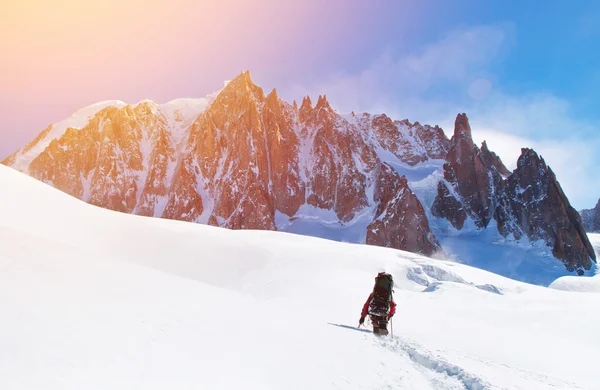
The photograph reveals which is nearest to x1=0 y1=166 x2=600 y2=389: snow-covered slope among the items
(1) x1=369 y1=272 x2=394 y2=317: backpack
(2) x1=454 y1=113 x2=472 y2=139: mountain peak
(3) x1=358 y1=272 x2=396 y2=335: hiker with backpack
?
(3) x1=358 y1=272 x2=396 y2=335: hiker with backpack

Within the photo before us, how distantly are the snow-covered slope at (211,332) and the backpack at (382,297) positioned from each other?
146 centimetres

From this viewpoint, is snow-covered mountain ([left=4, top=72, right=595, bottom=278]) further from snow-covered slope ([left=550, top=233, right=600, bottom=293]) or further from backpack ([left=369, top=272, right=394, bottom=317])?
backpack ([left=369, top=272, right=394, bottom=317])

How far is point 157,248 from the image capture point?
2484 cm

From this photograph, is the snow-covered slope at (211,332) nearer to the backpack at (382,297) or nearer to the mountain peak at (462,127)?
the backpack at (382,297)

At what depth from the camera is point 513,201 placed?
157 m

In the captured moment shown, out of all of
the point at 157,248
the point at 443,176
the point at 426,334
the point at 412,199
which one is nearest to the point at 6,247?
the point at 426,334

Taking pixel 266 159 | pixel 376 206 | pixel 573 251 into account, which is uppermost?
pixel 266 159

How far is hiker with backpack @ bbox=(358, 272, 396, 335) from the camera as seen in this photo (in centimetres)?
1402

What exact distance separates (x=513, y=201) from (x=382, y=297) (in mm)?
166668

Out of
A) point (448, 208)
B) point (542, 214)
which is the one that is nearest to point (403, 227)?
point (448, 208)

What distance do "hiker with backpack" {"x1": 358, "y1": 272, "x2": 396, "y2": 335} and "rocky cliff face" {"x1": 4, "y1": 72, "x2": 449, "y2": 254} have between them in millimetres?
138368

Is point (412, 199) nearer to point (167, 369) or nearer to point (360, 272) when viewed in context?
point (360, 272)

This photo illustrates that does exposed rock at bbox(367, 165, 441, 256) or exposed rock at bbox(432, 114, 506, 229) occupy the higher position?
exposed rock at bbox(432, 114, 506, 229)

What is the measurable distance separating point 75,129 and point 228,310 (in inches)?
8554
